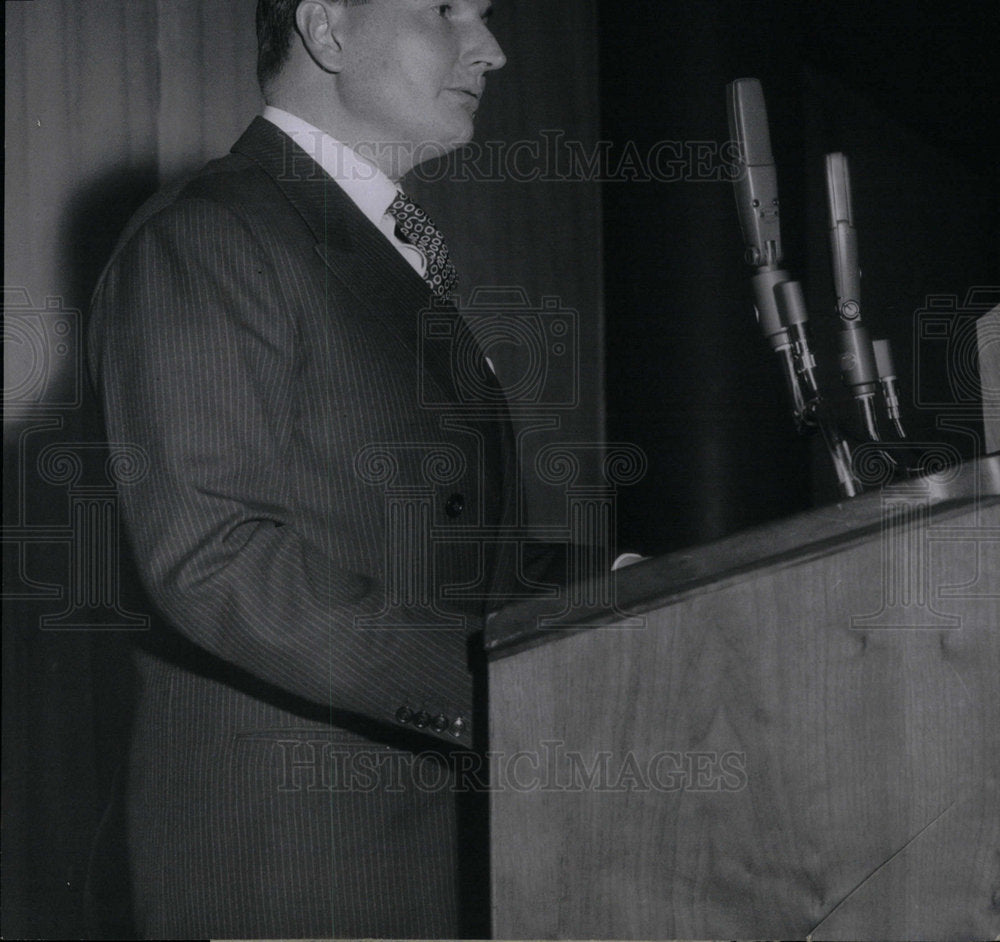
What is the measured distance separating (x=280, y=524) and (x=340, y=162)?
1.30ft

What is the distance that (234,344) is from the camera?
89 cm

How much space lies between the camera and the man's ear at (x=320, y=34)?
113 centimetres

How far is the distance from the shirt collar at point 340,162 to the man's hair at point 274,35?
0.05 m

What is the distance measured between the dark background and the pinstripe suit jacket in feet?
0.65

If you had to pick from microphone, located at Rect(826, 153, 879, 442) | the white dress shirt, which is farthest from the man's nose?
microphone, located at Rect(826, 153, 879, 442)

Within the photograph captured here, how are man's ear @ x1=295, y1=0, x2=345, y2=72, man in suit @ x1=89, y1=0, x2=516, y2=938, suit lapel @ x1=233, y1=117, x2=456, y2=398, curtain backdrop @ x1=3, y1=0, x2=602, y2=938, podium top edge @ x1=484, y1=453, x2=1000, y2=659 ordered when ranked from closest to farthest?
1. podium top edge @ x1=484, y1=453, x2=1000, y2=659
2. man in suit @ x1=89, y1=0, x2=516, y2=938
3. suit lapel @ x1=233, y1=117, x2=456, y2=398
4. man's ear @ x1=295, y1=0, x2=345, y2=72
5. curtain backdrop @ x1=3, y1=0, x2=602, y2=938

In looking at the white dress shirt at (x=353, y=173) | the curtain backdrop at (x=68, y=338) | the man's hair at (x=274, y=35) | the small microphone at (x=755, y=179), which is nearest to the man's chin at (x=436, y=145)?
the white dress shirt at (x=353, y=173)

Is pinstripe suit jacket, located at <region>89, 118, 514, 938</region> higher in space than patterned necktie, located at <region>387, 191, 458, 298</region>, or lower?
lower

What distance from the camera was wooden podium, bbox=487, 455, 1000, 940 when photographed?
674 mm

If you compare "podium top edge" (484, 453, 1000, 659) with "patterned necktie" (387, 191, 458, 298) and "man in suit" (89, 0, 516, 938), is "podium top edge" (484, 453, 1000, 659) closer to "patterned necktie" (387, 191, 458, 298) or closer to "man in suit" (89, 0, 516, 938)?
"man in suit" (89, 0, 516, 938)

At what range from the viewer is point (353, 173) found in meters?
1.10

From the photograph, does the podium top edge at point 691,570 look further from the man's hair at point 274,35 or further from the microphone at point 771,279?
the man's hair at point 274,35

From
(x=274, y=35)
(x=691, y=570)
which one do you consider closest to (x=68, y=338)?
(x=274, y=35)

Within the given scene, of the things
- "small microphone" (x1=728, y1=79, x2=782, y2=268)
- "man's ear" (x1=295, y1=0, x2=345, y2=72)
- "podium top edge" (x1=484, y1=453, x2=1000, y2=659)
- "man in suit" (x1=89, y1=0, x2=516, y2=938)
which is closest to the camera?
"podium top edge" (x1=484, y1=453, x2=1000, y2=659)
